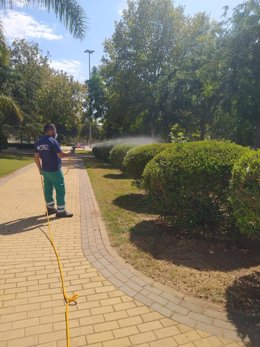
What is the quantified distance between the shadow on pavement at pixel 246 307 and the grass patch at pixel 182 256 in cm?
4

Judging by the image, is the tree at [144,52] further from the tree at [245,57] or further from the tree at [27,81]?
the tree at [245,57]

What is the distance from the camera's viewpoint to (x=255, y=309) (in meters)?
3.54

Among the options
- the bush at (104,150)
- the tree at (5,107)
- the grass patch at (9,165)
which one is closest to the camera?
the tree at (5,107)

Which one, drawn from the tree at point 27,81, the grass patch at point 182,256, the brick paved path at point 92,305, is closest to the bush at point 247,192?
the grass patch at point 182,256

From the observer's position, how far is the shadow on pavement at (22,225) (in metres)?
6.44

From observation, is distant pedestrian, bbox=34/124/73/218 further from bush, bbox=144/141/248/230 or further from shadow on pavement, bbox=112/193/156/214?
bush, bbox=144/141/248/230

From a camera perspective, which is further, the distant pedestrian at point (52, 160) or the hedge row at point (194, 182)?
the distant pedestrian at point (52, 160)

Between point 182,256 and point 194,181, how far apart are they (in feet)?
4.49

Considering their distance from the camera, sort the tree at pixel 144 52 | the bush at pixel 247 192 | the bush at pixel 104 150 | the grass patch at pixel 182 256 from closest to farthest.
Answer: the bush at pixel 247 192, the grass patch at pixel 182 256, the bush at pixel 104 150, the tree at pixel 144 52

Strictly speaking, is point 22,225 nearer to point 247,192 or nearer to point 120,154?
point 247,192

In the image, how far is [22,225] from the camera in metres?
6.82

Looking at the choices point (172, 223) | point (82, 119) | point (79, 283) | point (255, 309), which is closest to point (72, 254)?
point (79, 283)

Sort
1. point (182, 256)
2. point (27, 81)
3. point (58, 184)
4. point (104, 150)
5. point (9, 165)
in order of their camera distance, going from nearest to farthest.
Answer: point (182, 256) < point (58, 184) < point (9, 165) < point (104, 150) < point (27, 81)

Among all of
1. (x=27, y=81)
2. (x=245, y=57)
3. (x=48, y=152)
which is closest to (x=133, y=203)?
(x=48, y=152)
